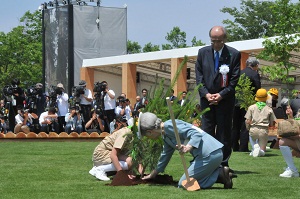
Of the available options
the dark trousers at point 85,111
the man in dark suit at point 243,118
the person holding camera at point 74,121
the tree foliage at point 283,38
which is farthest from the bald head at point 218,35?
the dark trousers at point 85,111

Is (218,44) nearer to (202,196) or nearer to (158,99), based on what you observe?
(158,99)

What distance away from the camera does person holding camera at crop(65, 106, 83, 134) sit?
74.9 ft

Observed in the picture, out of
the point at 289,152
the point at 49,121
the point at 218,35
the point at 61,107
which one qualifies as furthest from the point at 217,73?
the point at 49,121

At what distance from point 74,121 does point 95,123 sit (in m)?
0.63

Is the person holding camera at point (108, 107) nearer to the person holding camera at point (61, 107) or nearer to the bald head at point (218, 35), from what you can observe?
the person holding camera at point (61, 107)

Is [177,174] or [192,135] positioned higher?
[192,135]

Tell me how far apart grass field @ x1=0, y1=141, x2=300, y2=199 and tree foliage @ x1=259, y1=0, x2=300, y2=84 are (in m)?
7.03

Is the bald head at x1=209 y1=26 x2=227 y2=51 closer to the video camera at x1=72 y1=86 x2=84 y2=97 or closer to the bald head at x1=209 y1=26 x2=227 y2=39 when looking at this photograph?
the bald head at x1=209 y1=26 x2=227 y2=39

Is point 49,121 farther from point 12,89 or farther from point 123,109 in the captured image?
point 123,109

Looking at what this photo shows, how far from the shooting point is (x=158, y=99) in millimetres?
10016

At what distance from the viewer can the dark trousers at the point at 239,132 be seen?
16.0 meters

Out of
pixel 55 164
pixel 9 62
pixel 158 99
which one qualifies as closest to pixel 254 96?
pixel 55 164

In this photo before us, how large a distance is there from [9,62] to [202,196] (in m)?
56.7

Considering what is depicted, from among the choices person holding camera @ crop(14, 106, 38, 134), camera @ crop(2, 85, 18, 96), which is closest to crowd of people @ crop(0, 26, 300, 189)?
person holding camera @ crop(14, 106, 38, 134)
